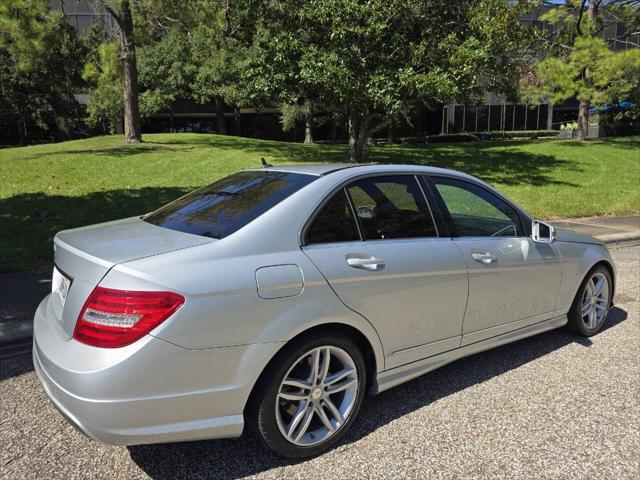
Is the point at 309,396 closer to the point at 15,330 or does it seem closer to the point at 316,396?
the point at 316,396

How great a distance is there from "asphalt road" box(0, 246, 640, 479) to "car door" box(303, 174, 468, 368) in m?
0.42

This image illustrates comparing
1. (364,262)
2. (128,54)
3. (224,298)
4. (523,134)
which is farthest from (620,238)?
(523,134)

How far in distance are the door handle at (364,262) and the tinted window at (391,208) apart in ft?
0.59

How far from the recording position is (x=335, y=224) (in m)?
3.18

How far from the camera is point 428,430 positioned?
328 cm

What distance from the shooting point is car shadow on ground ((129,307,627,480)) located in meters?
2.87

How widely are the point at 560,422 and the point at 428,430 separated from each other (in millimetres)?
862

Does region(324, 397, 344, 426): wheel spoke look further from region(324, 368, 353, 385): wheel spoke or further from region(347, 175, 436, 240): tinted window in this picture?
region(347, 175, 436, 240): tinted window

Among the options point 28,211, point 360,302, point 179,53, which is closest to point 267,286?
point 360,302

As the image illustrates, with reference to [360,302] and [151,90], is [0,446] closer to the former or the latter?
[360,302]

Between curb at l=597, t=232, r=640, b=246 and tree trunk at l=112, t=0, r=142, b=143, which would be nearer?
curb at l=597, t=232, r=640, b=246

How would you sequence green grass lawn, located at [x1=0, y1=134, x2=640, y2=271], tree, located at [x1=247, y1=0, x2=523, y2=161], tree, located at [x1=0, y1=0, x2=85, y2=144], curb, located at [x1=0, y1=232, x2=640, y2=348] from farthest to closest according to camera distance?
tree, located at [x1=0, y1=0, x2=85, y2=144] < tree, located at [x1=247, y1=0, x2=523, y2=161] < green grass lawn, located at [x1=0, y1=134, x2=640, y2=271] < curb, located at [x1=0, y1=232, x2=640, y2=348]

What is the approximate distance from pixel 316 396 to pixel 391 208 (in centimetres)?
133

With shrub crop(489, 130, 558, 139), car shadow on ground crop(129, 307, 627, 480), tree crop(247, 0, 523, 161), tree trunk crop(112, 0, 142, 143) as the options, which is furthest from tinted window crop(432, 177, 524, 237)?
shrub crop(489, 130, 558, 139)
